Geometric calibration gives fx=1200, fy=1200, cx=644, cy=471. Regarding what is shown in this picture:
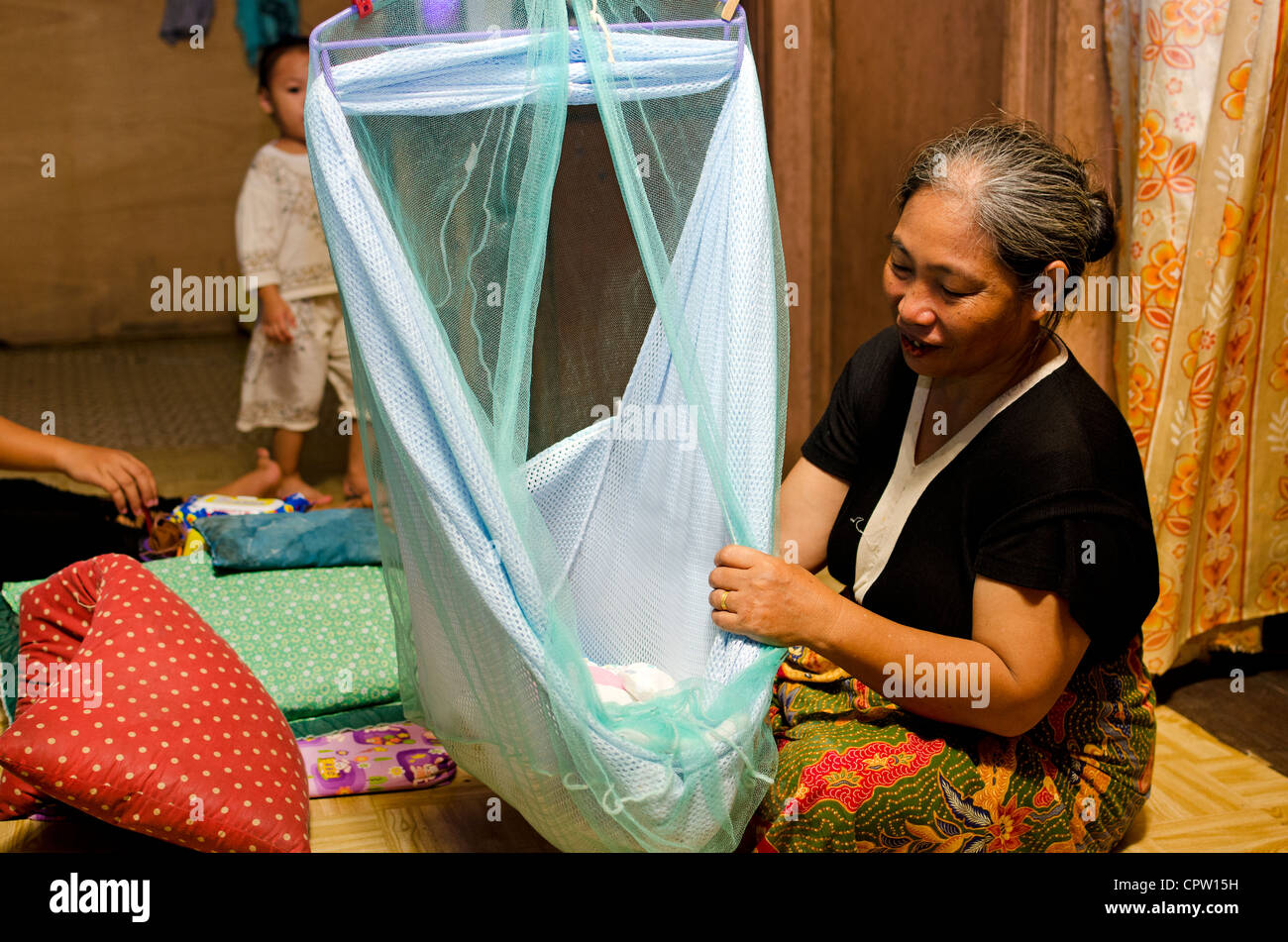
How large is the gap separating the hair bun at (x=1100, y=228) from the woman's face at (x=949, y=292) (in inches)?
3.6

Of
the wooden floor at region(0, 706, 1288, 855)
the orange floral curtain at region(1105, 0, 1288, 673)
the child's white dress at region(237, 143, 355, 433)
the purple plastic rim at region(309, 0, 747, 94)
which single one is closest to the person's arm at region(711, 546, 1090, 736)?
the wooden floor at region(0, 706, 1288, 855)

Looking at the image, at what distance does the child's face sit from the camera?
2.82 metres

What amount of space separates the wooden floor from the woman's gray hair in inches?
29.4

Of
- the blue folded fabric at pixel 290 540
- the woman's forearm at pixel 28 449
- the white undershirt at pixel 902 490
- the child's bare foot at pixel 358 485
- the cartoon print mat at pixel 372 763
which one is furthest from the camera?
the child's bare foot at pixel 358 485

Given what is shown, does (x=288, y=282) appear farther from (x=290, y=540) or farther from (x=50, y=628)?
(x=50, y=628)

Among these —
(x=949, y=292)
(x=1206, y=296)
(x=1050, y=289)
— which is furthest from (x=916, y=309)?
(x=1206, y=296)

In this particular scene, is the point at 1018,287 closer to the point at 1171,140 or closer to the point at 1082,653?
the point at 1082,653

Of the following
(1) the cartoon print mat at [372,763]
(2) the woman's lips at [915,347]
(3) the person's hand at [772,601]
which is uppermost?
(2) the woman's lips at [915,347]

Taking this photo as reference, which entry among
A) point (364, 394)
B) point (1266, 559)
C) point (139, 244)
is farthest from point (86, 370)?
point (1266, 559)

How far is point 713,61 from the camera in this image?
128 centimetres

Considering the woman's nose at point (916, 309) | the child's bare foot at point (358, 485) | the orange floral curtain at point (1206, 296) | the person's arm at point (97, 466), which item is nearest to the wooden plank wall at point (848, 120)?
the orange floral curtain at point (1206, 296)

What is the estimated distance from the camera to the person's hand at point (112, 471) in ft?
5.75

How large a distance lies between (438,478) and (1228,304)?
1.30 m

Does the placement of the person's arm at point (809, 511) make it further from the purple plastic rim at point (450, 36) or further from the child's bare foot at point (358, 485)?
the child's bare foot at point (358, 485)
